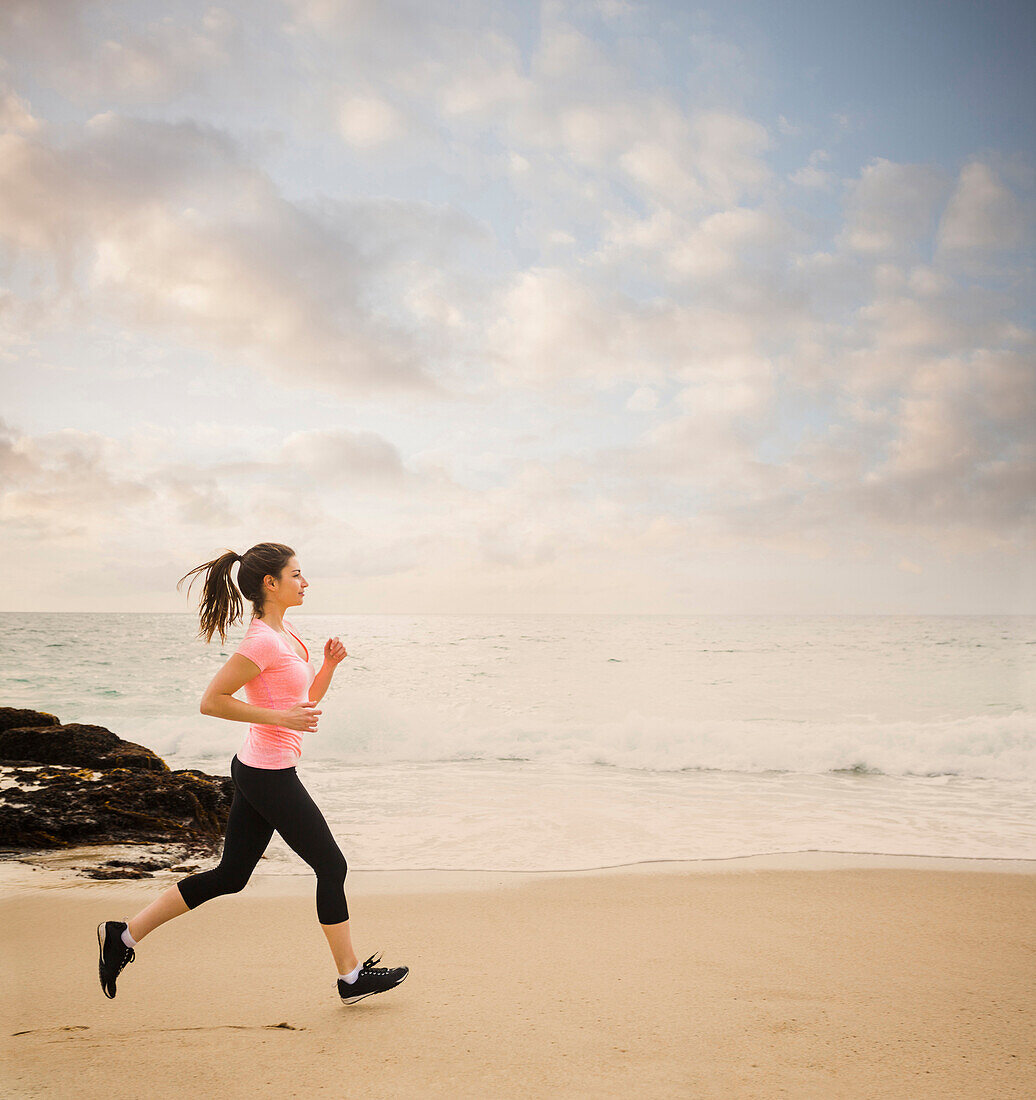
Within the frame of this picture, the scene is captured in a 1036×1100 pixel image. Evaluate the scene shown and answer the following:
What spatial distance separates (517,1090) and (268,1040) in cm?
108

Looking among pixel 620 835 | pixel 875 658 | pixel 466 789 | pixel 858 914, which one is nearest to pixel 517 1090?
pixel 858 914

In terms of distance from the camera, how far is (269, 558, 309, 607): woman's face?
3.22 metres

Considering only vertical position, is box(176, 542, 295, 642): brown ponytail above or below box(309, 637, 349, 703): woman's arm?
above

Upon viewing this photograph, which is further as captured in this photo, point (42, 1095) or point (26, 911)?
point (26, 911)

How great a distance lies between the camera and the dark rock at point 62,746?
8836 mm

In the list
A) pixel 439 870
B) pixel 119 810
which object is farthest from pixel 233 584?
pixel 119 810

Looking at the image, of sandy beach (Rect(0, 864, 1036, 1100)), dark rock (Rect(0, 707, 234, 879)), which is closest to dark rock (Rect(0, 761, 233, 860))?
dark rock (Rect(0, 707, 234, 879))

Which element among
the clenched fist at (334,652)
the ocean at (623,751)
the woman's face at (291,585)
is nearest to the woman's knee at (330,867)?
the clenched fist at (334,652)

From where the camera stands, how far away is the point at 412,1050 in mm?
2758

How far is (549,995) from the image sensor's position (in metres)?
3.33

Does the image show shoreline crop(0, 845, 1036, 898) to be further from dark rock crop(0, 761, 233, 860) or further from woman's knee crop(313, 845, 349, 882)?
woman's knee crop(313, 845, 349, 882)

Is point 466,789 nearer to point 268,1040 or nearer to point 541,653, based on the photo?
point 268,1040

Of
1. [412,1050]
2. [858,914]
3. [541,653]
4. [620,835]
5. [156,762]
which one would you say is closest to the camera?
[412,1050]

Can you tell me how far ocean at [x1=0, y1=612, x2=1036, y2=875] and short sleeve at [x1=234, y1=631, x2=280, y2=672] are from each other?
3490mm
